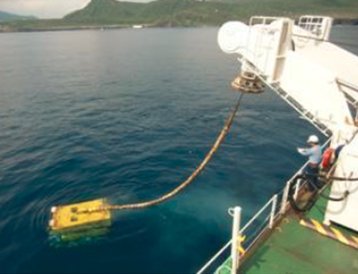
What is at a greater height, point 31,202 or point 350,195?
point 350,195

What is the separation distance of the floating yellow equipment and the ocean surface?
87cm

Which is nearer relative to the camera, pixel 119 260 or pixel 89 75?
pixel 119 260

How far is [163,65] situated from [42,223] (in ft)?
177

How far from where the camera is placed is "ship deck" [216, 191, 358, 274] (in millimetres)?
9609

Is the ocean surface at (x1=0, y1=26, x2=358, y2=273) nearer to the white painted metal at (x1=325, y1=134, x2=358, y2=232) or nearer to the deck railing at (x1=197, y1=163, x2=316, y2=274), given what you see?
the deck railing at (x1=197, y1=163, x2=316, y2=274)

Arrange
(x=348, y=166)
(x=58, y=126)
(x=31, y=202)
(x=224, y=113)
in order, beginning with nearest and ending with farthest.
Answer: (x=348, y=166), (x=31, y=202), (x=58, y=126), (x=224, y=113)

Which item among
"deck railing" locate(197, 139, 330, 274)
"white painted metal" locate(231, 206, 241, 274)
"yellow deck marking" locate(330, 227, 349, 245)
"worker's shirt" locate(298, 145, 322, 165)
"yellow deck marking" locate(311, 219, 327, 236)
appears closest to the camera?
"white painted metal" locate(231, 206, 241, 274)

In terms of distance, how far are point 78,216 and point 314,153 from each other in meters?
10.5

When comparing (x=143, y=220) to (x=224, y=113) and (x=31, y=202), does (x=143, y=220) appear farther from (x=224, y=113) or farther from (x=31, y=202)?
(x=224, y=113)

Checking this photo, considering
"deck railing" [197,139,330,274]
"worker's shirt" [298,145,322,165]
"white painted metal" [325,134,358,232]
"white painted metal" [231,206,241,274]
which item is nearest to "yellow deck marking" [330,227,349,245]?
"white painted metal" [325,134,358,232]

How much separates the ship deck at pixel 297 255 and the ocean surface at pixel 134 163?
4.11 m

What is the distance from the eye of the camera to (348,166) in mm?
10289

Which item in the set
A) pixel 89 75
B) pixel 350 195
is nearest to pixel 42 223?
pixel 350 195

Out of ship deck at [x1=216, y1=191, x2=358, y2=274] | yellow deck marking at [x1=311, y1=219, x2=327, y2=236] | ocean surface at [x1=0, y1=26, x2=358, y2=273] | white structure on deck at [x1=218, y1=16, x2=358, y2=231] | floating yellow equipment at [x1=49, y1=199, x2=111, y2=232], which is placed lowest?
ocean surface at [x1=0, y1=26, x2=358, y2=273]
